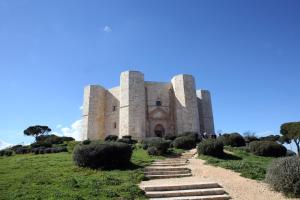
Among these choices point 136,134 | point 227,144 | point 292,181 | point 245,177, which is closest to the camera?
point 292,181

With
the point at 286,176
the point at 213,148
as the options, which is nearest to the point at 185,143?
the point at 213,148

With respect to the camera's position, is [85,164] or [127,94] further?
[127,94]

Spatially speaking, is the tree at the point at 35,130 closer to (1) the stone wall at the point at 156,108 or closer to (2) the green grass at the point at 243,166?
(1) the stone wall at the point at 156,108

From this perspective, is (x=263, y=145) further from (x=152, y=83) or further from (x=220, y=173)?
(x=152, y=83)

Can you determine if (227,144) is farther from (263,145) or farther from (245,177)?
(245,177)

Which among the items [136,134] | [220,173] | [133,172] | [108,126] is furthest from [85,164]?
[108,126]

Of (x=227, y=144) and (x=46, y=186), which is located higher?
(x=227, y=144)

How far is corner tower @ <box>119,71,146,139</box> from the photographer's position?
37.4 metres

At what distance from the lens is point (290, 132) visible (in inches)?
1511

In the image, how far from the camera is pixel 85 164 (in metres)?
13.4

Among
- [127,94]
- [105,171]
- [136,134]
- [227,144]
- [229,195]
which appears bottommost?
[229,195]

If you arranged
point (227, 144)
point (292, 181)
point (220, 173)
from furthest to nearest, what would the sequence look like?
1. point (227, 144)
2. point (220, 173)
3. point (292, 181)

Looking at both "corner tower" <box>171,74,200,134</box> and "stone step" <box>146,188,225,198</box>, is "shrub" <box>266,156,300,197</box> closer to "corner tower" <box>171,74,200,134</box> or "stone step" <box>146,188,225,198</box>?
"stone step" <box>146,188,225,198</box>

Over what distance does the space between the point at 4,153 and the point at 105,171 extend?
17.2m
